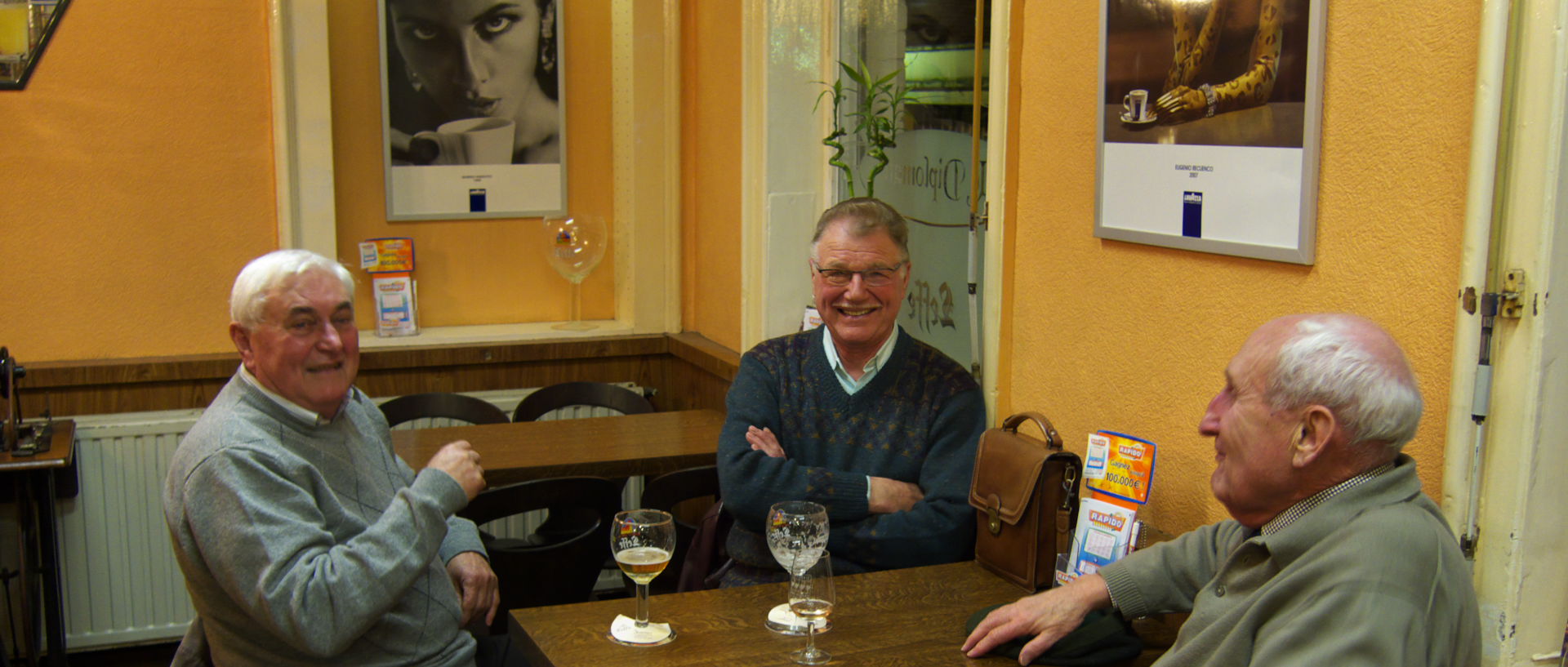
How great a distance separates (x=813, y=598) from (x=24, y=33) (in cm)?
370

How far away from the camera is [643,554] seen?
6.86ft

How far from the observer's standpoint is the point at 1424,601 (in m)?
1.46

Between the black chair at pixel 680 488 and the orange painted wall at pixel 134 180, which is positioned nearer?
the black chair at pixel 680 488

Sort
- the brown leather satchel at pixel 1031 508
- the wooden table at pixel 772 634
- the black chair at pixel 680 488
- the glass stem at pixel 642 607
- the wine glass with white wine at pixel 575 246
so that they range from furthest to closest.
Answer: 1. the wine glass with white wine at pixel 575 246
2. the black chair at pixel 680 488
3. the brown leather satchel at pixel 1031 508
4. the glass stem at pixel 642 607
5. the wooden table at pixel 772 634

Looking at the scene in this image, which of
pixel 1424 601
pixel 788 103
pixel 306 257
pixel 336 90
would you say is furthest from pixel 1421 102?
pixel 336 90

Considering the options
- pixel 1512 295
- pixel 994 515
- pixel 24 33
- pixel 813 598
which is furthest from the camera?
pixel 24 33

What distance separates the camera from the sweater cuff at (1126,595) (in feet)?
6.66

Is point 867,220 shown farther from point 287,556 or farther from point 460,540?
point 287,556

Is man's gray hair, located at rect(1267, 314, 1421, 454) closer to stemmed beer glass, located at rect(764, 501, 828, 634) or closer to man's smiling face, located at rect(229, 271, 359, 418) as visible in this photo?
stemmed beer glass, located at rect(764, 501, 828, 634)

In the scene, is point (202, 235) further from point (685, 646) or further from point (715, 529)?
point (685, 646)

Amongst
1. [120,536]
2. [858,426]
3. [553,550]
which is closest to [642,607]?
[858,426]

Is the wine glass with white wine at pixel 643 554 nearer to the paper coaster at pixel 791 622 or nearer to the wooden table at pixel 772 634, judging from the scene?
the wooden table at pixel 772 634

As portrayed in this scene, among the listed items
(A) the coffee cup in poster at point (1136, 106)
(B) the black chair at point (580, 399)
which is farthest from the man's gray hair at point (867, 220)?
(B) the black chair at point (580, 399)

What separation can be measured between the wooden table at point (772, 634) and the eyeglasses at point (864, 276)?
669 mm
